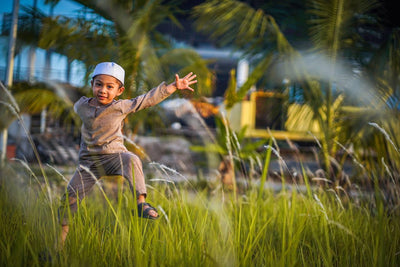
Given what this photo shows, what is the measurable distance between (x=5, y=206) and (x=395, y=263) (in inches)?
78.8

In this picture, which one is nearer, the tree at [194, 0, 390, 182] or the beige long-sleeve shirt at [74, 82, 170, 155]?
the beige long-sleeve shirt at [74, 82, 170, 155]

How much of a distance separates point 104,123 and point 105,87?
97 mm

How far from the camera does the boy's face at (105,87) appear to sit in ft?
3.24

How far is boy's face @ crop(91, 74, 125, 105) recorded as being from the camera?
3.24 feet

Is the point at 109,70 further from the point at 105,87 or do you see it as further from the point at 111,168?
the point at 111,168

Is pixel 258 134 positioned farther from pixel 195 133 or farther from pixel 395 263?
pixel 395 263

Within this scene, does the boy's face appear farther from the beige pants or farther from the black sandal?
the black sandal

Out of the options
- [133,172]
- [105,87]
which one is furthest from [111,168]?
[105,87]

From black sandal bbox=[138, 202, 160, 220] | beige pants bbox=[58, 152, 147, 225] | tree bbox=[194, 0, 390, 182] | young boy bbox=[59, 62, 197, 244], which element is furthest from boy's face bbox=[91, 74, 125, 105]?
tree bbox=[194, 0, 390, 182]

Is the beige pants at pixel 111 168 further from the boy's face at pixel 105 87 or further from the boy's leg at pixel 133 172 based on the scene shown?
the boy's face at pixel 105 87

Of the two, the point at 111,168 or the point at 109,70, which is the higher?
the point at 109,70

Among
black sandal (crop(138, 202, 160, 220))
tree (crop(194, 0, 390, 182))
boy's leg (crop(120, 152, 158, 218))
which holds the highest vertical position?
tree (crop(194, 0, 390, 182))

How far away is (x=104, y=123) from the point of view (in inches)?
40.2

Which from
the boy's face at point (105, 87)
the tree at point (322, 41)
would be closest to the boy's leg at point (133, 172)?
the boy's face at point (105, 87)
